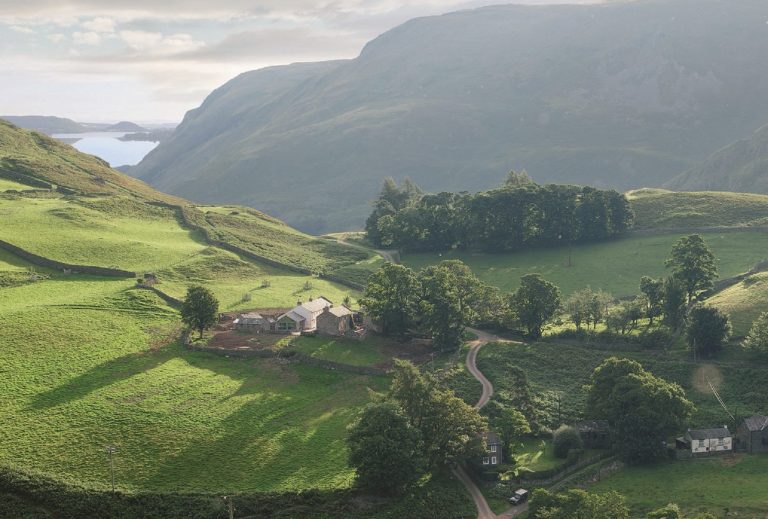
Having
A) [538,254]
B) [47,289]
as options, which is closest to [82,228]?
[47,289]

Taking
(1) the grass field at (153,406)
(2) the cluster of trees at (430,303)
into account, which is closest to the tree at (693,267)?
(2) the cluster of trees at (430,303)

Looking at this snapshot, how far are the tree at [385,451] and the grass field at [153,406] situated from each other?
2.77 meters

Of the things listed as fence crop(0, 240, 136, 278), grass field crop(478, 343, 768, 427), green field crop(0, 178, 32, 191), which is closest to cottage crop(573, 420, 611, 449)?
grass field crop(478, 343, 768, 427)

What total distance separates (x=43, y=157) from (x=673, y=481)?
160 meters

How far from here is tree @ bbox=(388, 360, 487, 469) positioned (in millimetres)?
63812

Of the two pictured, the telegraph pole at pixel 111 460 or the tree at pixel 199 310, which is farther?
the tree at pixel 199 310

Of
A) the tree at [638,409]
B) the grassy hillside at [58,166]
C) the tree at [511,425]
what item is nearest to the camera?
the tree at [638,409]

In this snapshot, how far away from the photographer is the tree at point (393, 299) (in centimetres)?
9094

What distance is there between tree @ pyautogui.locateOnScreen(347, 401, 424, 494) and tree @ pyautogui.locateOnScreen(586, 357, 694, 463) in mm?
21134

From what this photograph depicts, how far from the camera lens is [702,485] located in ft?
202

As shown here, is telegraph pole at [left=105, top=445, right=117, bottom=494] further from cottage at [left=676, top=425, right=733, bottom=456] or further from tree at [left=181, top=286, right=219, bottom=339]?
cottage at [left=676, top=425, right=733, bottom=456]

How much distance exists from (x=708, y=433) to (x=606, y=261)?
63.0 metres

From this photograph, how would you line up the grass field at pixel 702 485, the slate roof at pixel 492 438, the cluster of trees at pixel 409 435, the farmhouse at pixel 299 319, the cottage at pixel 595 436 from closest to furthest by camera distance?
1. the grass field at pixel 702 485
2. the cluster of trees at pixel 409 435
3. the slate roof at pixel 492 438
4. the cottage at pixel 595 436
5. the farmhouse at pixel 299 319

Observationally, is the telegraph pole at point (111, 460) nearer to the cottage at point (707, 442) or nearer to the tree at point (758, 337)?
the cottage at point (707, 442)
